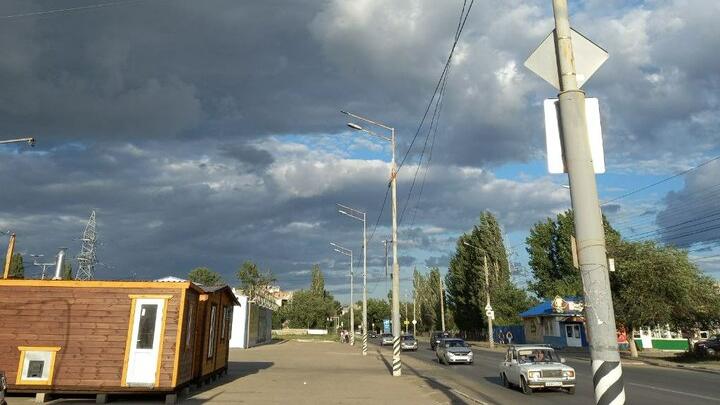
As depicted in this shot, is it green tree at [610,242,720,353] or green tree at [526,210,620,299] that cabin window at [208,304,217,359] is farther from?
green tree at [526,210,620,299]

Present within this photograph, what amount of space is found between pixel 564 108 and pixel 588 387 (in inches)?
631

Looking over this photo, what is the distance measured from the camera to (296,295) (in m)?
120

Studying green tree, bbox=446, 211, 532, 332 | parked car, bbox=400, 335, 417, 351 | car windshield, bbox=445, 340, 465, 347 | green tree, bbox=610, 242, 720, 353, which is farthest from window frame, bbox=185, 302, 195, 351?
green tree, bbox=446, 211, 532, 332

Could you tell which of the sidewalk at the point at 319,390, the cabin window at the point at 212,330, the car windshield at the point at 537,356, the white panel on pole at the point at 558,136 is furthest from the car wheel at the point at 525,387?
the white panel on pole at the point at 558,136

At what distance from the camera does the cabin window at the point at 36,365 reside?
14469mm

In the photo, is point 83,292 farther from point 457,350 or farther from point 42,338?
point 457,350

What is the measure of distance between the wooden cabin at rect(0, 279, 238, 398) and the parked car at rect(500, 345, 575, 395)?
34.2 feet

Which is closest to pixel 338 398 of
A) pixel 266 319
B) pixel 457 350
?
pixel 457 350

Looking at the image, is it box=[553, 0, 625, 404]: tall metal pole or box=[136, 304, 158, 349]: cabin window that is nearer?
box=[553, 0, 625, 404]: tall metal pole

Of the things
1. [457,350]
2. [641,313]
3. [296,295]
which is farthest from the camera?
[296,295]

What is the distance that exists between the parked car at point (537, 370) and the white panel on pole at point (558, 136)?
1297cm

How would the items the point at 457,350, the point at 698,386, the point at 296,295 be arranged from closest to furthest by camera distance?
1. the point at 698,386
2. the point at 457,350
3. the point at 296,295

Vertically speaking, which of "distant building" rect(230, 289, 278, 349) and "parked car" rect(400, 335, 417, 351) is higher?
"distant building" rect(230, 289, 278, 349)

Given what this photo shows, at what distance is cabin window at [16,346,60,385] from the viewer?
1447cm
